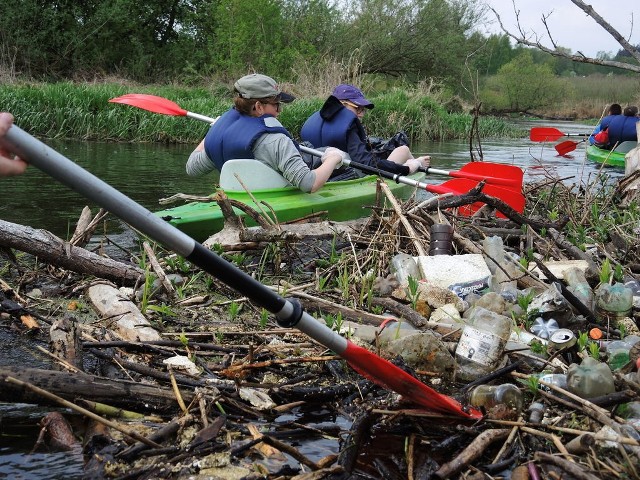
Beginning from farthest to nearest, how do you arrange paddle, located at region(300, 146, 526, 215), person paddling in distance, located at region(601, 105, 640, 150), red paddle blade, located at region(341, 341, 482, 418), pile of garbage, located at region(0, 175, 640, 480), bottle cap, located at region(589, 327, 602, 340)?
person paddling in distance, located at region(601, 105, 640, 150)
paddle, located at region(300, 146, 526, 215)
bottle cap, located at region(589, 327, 602, 340)
red paddle blade, located at region(341, 341, 482, 418)
pile of garbage, located at region(0, 175, 640, 480)

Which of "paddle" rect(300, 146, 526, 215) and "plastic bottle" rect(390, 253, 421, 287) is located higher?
"paddle" rect(300, 146, 526, 215)

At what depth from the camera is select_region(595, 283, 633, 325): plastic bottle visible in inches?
158

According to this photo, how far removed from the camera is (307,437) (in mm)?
2900

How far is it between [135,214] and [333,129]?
6.23 meters

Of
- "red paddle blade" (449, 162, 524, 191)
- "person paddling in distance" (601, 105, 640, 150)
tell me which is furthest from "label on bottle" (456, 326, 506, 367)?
"person paddling in distance" (601, 105, 640, 150)

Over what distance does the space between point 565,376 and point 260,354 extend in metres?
1.33

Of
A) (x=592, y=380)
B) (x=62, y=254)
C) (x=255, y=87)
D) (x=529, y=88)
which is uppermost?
(x=529, y=88)

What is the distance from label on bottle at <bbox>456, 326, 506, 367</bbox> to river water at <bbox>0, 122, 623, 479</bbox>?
0.96 meters

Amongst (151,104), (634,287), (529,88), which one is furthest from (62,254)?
(529,88)

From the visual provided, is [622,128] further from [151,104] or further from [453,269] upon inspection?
[453,269]

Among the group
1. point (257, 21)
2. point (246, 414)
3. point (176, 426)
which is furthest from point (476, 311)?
point (257, 21)

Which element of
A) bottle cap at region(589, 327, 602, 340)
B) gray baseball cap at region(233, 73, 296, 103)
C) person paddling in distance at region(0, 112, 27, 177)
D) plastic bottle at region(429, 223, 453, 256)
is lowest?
bottle cap at region(589, 327, 602, 340)

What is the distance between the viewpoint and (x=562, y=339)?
3611 millimetres

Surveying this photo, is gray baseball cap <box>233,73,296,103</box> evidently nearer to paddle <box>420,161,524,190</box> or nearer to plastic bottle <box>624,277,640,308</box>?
paddle <box>420,161,524,190</box>
